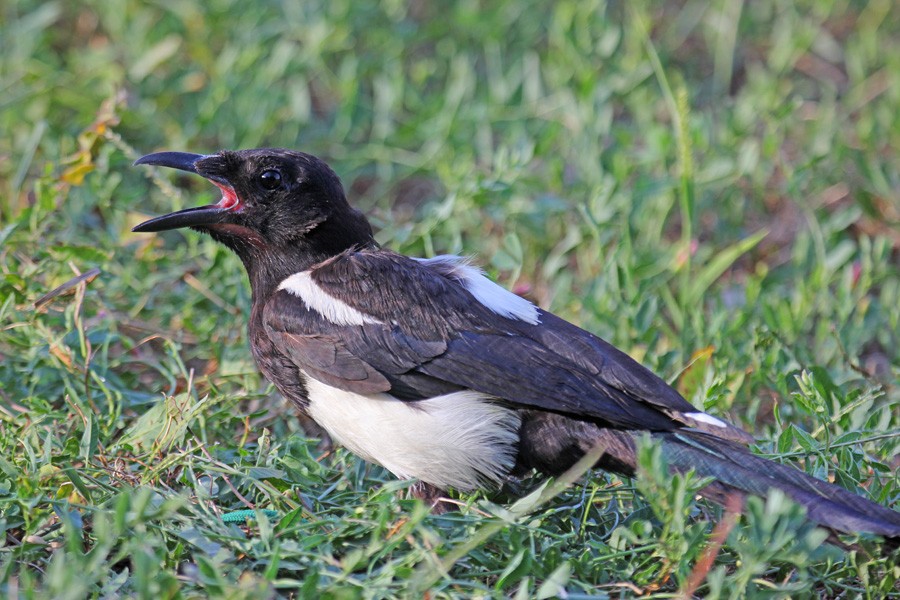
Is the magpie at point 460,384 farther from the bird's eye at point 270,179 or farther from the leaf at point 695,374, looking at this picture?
the leaf at point 695,374

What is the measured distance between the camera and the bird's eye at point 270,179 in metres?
3.35

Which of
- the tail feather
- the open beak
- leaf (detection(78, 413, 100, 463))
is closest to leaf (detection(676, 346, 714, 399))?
the tail feather

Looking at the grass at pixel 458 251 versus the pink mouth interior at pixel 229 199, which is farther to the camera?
the pink mouth interior at pixel 229 199

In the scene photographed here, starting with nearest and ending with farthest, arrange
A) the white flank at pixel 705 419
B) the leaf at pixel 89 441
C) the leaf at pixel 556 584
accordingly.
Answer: the leaf at pixel 556 584 → the white flank at pixel 705 419 → the leaf at pixel 89 441

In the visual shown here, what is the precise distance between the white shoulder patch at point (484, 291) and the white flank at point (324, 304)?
30 cm

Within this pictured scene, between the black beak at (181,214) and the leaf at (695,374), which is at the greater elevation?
the black beak at (181,214)

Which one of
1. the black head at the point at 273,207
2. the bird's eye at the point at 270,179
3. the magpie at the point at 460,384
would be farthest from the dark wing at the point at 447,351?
the bird's eye at the point at 270,179

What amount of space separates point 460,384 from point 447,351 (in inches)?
3.7

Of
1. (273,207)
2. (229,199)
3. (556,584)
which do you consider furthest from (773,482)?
(229,199)

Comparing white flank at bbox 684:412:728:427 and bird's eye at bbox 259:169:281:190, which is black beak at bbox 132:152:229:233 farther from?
white flank at bbox 684:412:728:427

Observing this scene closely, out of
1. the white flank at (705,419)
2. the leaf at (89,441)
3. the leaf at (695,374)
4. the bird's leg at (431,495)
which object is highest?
the white flank at (705,419)

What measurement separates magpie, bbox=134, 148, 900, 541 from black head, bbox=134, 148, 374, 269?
85 mm

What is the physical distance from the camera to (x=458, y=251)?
3.77 meters

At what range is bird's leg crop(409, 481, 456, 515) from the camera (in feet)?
9.95
